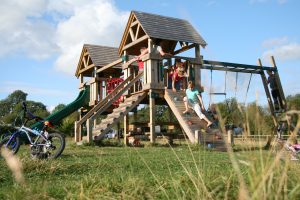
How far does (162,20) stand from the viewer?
46.4ft

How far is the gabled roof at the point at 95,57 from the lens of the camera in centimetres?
1792

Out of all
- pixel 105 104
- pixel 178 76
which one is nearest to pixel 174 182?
pixel 105 104

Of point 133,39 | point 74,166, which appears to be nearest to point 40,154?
point 74,166

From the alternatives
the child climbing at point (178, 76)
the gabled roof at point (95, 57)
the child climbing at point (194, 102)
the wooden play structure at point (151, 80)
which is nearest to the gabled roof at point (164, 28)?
the wooden play structure at point (151, 80)

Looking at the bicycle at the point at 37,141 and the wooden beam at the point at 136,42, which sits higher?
the wooden beam at the point at 136,42

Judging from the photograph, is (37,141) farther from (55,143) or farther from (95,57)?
(95,57)

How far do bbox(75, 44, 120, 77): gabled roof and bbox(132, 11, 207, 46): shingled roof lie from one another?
4412 millimetres

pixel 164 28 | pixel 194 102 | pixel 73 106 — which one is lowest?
pixel 194 102

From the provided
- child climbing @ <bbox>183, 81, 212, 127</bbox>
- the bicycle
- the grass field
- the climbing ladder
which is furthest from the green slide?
the grass field

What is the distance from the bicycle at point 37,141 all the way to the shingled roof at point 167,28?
6.27 m

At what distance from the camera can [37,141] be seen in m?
7.33

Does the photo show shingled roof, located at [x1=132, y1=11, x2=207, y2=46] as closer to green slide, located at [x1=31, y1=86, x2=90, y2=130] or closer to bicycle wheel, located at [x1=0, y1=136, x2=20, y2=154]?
green slide, located at [x1=31, y1=86, x2=90, y2=130]

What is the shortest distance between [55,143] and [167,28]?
24.6 ft

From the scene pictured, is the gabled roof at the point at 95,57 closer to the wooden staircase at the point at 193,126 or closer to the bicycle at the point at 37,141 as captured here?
the wooden staircase at the point at 193,126
